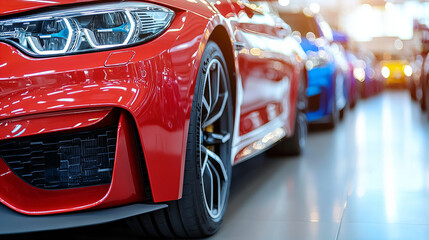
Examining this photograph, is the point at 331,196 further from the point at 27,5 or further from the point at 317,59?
the point at 317,59

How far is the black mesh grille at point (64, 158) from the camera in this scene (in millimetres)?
2115

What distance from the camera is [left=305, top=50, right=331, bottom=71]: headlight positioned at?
672cm

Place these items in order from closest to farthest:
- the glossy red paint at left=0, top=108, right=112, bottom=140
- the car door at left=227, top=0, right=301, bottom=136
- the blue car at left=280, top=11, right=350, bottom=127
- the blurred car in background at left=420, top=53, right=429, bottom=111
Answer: the glossy red paint at left=0, top=108, right=112, bottom=140 < the car door at left=227, top=0, right=301, bottom=136 < the blue car at left=280, top=11, right=350, bottom=127 < the blurred car in background at left=420, top=53, right=429, bottom=111

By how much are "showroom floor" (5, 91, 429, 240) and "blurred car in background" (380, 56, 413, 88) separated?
1776cm

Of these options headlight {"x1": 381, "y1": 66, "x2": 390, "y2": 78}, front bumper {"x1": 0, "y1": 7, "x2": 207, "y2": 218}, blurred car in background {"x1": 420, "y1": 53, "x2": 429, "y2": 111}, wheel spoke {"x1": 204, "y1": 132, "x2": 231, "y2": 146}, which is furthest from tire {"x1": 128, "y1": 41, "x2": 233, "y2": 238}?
headlight {"x1": 381, "y1": 66, "x2": 390, "y2": 78}

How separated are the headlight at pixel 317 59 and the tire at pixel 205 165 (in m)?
3.90

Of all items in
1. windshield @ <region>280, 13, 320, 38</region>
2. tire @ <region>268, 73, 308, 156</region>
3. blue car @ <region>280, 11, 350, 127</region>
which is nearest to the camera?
tire @ <region>268, 73, 308, 156</region>

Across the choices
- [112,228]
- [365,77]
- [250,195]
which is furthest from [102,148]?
[365,77]

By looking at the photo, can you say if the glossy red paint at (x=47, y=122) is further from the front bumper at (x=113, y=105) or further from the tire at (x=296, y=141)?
the tire at (x=296, y=141)

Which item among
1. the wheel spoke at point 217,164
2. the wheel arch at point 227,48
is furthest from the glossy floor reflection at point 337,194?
the wheel arch at point 227,48

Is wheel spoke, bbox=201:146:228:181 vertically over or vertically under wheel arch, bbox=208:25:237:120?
under

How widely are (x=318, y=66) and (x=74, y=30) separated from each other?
16.7 feet

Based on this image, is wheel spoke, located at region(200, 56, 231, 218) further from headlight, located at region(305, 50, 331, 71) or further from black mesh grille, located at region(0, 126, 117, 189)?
headlight, located at region(305, 50, 331, 71)

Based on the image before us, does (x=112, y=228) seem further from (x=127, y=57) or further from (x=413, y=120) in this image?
(x=413, y=120)
